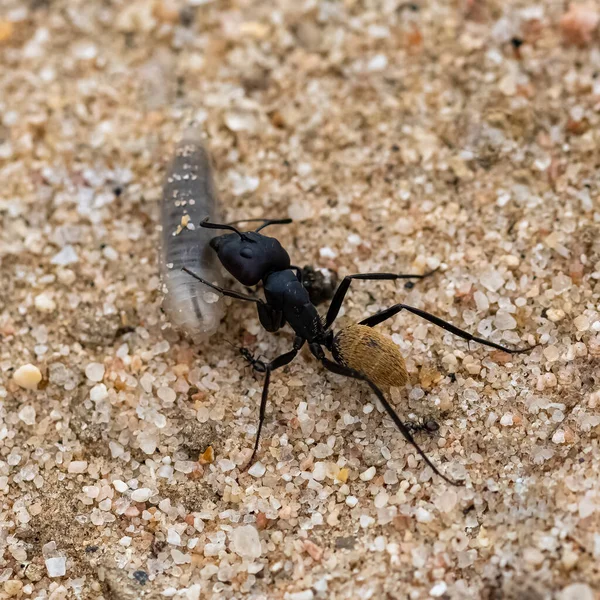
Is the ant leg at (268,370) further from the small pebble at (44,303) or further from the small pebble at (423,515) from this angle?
the small pebble at (44,303)

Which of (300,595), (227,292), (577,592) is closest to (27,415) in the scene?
(227,292)

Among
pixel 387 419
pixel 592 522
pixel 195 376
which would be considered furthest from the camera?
pixel 195 376

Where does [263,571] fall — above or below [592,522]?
below

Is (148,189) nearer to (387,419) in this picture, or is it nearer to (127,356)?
(127,356)

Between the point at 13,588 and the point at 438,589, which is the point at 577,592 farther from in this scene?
the point at 13,588

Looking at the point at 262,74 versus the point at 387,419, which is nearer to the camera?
the point at 387,419

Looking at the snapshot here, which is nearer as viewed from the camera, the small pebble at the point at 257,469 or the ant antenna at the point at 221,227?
the small pebble at the point at 257,469

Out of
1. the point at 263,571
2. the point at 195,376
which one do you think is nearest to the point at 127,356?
the point at 195,376

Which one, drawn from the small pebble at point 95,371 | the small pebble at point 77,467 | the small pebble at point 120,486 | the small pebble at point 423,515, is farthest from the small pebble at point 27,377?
the small pebble at point 423,515
